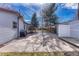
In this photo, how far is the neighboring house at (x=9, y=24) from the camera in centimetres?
277

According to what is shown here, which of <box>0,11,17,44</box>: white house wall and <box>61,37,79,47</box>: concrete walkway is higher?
<box>0,11,17,44</box>: white house wall

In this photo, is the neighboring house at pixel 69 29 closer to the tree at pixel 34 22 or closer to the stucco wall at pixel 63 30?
the stucco wall at pixel 63 30

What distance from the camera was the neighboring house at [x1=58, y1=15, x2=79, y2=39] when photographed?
2760 millimetres

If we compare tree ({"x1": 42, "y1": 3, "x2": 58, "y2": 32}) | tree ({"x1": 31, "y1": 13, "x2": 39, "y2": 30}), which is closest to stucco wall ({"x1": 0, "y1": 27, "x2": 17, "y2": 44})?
tree ({"x1": 31, "y1": 13, "x2": 39, "y2": 30})

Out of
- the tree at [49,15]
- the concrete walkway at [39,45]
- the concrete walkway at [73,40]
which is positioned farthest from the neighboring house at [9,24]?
the concrete walkway at [73,40]

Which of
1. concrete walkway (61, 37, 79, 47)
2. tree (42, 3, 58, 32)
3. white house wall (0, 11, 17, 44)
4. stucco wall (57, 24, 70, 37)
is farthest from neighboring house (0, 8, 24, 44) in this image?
concrete walkway (61, 37, 79, 47)

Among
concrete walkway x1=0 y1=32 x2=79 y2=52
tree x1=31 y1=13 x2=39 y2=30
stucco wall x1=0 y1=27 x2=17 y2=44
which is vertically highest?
tree x1=31 y1=13 x2=39 y2=30

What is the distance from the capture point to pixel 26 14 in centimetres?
277

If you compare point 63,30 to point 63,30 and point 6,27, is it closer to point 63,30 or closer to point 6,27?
point 63,30

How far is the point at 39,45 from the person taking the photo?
2.76 m

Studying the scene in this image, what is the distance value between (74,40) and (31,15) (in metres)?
0.80

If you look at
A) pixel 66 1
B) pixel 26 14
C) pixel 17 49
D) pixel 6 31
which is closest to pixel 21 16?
pixel 26 14

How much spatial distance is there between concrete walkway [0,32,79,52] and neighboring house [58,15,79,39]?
133 millimetres

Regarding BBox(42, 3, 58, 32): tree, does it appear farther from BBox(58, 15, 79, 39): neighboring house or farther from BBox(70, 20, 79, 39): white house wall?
BBox(70, 20, 79, 39): white house wall
